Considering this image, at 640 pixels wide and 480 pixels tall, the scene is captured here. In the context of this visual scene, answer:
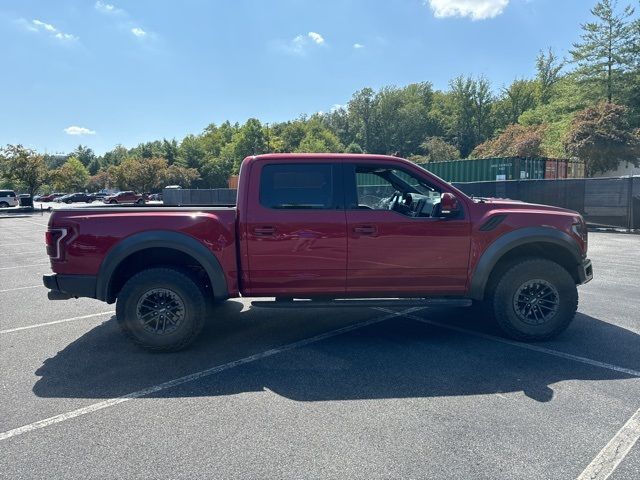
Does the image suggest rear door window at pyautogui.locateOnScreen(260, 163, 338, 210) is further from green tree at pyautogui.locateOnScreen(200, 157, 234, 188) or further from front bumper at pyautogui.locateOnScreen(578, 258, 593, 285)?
green tree at pyautogui.locateOnScreen(200, 157, 234, 188)

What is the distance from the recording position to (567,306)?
15.4 feet

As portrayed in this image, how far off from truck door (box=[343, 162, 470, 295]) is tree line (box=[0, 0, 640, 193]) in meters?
0.93

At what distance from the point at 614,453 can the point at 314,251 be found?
281 cm

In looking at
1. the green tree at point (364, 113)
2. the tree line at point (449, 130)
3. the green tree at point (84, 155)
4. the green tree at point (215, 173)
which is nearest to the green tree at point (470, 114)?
the tree line at point (449, 130)

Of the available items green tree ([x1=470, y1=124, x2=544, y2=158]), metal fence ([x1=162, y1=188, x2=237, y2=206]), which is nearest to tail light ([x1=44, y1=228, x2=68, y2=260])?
metal fence ([x1=162, y1=188, x2=237, y2=206])

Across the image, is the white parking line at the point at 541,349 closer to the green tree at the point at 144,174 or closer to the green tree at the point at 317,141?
the green tree at the point at 144,174

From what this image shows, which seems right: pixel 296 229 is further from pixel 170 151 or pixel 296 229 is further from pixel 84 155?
pixel 84 155

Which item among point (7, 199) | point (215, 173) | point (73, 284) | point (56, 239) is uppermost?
point (215, 173)

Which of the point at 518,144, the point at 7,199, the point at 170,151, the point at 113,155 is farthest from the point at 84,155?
the point at 518,144

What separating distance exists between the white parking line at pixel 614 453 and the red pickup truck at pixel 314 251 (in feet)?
5.66

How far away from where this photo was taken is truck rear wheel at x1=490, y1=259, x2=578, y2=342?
4691 mm

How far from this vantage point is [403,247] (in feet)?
14.9

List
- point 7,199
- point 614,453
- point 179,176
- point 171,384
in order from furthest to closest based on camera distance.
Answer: point 179,176
point 7,199
point 171,384
point 614,453

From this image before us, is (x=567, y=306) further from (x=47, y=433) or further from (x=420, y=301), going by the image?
(x=47, y=433)
